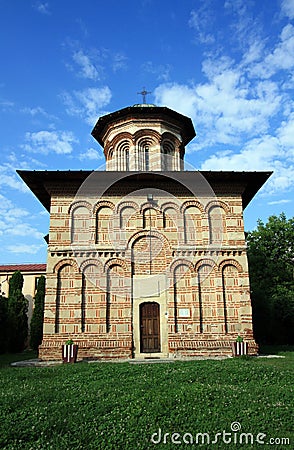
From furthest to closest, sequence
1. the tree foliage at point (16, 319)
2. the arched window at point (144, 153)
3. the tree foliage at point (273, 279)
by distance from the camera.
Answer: the tree foliage at point (16, 319)
the tree foliage at point (273, 279)
the arched window at point (144, 153)

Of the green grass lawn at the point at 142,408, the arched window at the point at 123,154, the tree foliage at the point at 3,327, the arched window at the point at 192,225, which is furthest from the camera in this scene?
the tree foliage at the point at 3,327

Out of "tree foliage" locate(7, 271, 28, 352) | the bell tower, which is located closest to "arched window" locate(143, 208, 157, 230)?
the bell tower

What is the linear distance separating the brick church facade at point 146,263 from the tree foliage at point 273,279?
7751 millimetres

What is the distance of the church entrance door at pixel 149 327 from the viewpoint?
13.2m

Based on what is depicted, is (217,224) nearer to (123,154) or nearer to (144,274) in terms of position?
(144,274)

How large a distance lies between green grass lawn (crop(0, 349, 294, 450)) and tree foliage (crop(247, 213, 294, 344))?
11.9m

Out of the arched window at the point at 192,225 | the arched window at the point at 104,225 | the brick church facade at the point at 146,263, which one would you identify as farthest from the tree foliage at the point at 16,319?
the arched window at the point at 192,225

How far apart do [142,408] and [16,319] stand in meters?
16.7

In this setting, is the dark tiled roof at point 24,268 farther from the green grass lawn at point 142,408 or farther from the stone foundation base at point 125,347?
the green grass lawn at point 142,408

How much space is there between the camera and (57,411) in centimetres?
626

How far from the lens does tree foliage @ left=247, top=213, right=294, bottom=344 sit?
20.4m

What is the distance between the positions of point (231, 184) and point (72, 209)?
600cm

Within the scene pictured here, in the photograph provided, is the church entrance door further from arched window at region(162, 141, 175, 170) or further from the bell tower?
arched window at region(162, 141, 175, 170)

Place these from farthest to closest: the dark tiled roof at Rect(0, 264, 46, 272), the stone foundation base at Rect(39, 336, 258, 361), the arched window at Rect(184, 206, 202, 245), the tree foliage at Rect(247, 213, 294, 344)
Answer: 1. the dark tiled roof at Rect(0, 264, 46, 272)
2. the tree foliage at Rect(247, 213, 294, 344)
3. the arched window at Rect(184, 206, 202, 245)
4. the stone foundation base at Rect(39, 336, 258, 361)
